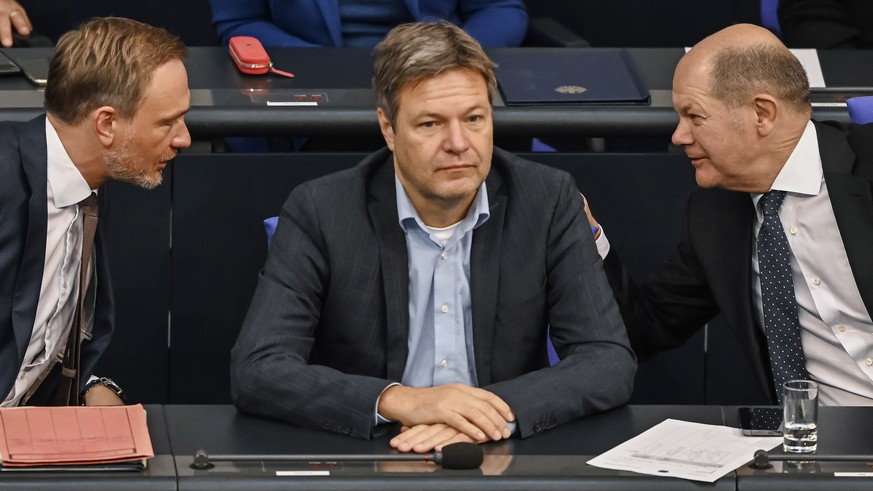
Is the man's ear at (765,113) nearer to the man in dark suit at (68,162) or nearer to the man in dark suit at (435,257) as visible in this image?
the man in dark suit at (435,257)

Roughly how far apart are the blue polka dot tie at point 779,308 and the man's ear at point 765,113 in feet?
0.57

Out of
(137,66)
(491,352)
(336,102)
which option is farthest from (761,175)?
(137,66)

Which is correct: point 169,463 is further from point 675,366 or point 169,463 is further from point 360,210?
point 675,366

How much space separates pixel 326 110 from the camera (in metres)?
3.00

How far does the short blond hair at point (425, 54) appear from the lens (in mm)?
2387

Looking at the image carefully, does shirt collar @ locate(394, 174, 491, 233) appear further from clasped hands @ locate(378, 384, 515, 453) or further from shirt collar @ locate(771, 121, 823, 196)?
shirt collar @ locate(771, 121, 823, 196)

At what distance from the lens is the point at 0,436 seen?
192 centimetres

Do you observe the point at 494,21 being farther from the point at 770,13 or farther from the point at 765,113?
the point at 765,113

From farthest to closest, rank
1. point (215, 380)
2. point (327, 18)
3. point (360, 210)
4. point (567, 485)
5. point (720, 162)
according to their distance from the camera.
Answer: point (327, 18) < point (215, 380) < point (720, 162) < point (360, 210) < point (567, 485)

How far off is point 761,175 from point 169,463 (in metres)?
1.28

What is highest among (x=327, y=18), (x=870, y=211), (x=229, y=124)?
Result: (x=327, y=18)

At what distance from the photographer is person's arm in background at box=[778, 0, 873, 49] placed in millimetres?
3834

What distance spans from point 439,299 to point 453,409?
1.35 ft

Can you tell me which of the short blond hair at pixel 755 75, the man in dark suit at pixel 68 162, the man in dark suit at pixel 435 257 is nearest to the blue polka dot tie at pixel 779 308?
the short blond hair at pixel 755 75
